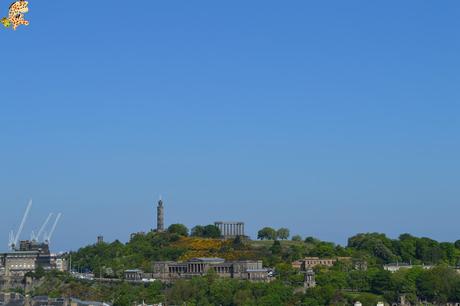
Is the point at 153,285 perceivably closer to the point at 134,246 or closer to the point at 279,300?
the point at 279,300

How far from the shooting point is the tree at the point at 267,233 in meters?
127

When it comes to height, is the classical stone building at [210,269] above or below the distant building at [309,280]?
above

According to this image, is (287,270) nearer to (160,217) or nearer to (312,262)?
Answer: (312,262)

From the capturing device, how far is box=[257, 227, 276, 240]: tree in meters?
127

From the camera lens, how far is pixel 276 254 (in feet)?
368

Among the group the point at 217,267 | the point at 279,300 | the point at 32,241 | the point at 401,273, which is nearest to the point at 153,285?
the point at 217,267

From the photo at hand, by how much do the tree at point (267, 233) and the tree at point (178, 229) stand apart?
10.8m

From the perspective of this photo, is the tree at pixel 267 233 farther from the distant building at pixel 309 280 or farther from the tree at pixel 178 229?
the distant building at pixel 309 280

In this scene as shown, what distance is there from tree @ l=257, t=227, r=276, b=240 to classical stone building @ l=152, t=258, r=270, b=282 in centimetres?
2285

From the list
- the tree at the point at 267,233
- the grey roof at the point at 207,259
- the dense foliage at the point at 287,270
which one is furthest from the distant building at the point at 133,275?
the tree at the point at 267,233

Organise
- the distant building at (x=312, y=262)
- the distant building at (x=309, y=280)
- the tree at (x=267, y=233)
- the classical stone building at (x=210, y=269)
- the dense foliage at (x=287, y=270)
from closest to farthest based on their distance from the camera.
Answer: the dense foliage at (x=287, y=270) → the distant building at (x=309, y=280) → the classical stone building at (x=210, y=269) → the distant building at (x=312, y=262) → the tree at (x=267, y=233)

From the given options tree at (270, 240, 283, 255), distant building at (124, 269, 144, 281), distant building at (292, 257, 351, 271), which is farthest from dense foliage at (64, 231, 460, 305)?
distant building at (124, 269, 144, 281)

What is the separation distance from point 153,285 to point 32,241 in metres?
46.7

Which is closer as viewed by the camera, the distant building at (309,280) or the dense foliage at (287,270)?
the dense foliage at (287,270)
